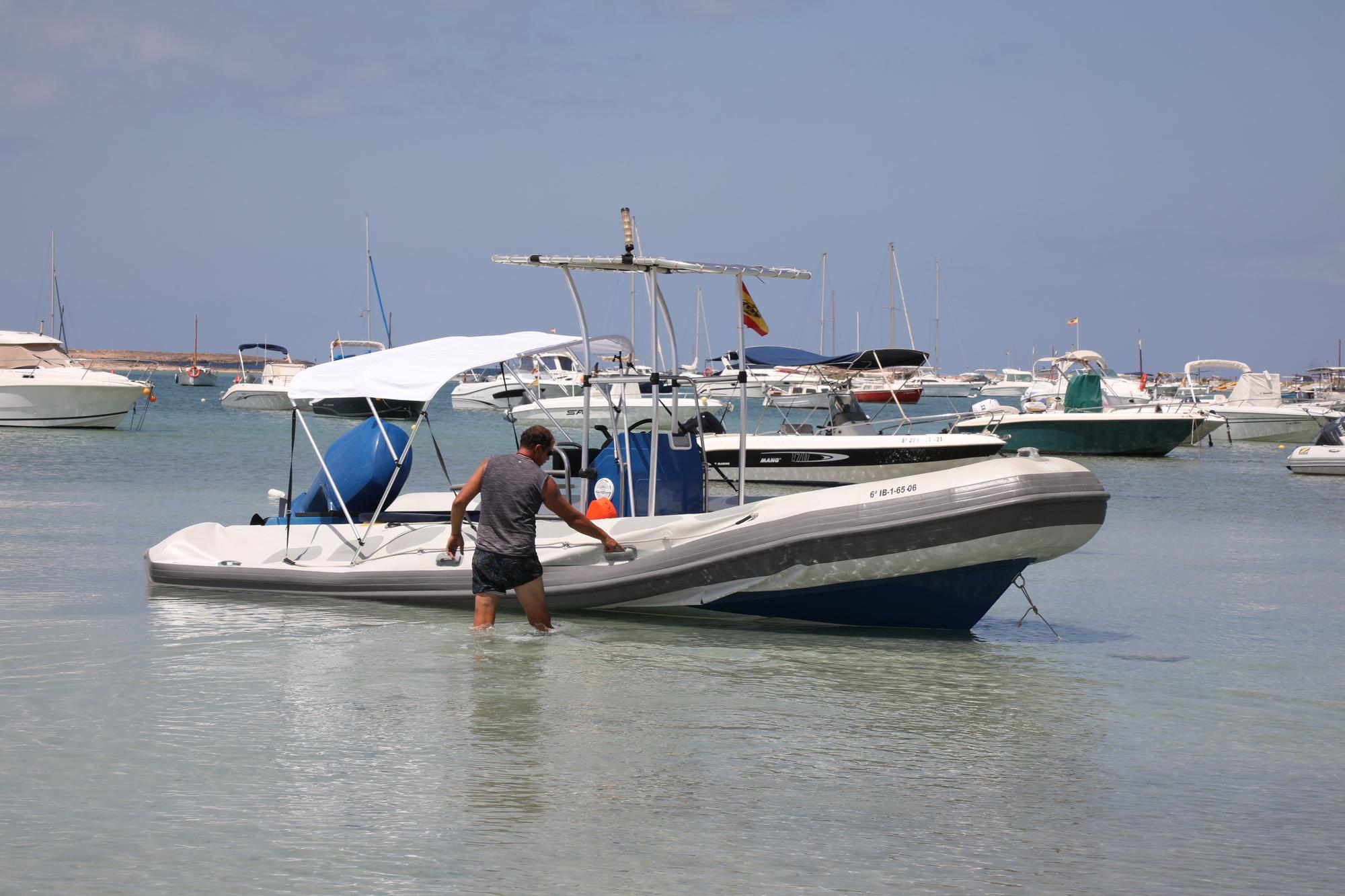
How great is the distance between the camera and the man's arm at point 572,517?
8.77m

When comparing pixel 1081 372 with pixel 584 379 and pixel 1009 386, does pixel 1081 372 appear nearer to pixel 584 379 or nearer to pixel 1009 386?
pixel 584 379

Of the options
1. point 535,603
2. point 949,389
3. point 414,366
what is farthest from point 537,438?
point 949,389

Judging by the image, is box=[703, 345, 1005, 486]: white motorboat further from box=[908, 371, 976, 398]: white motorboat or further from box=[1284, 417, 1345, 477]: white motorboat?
box=[908, 371, 976, 398]: white motorboat

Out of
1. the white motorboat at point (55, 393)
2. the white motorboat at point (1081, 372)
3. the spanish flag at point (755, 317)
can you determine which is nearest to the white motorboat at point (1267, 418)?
the white motorboat at point (1081, 372)

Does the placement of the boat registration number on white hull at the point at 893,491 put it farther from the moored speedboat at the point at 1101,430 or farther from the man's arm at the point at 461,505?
the moored speedboat at the point at 1101,430

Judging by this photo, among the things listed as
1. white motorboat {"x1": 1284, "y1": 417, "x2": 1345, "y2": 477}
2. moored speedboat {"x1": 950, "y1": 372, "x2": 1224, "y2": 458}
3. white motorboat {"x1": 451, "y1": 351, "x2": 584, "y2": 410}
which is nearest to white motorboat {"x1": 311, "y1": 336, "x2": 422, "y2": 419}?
white motorboat {"x1": 451, "y1": 351, "x2": 584, "y2": 410}

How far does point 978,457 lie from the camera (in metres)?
22.8

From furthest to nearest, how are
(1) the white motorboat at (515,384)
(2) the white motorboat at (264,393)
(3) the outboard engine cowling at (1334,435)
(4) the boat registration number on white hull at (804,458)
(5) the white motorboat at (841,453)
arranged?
1. (2) the white motorboat at (264,393)
2. (1) the white motorboat at (515,384)
3. (3) the outboard engine cowling at (1334,435)
4. (4) the boat registration number on white hull at (804,458)
5. (5) the white motorboat at (841,453)

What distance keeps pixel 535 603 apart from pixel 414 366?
205 centimetres

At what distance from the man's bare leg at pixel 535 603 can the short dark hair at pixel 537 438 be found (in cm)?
95

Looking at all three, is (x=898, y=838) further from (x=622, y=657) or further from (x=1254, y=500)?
(x=1254, y=500)

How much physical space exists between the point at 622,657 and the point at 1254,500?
17351 millimetres

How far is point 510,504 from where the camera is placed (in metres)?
8.79

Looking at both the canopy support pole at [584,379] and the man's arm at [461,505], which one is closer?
the man's arm at [461,505]
